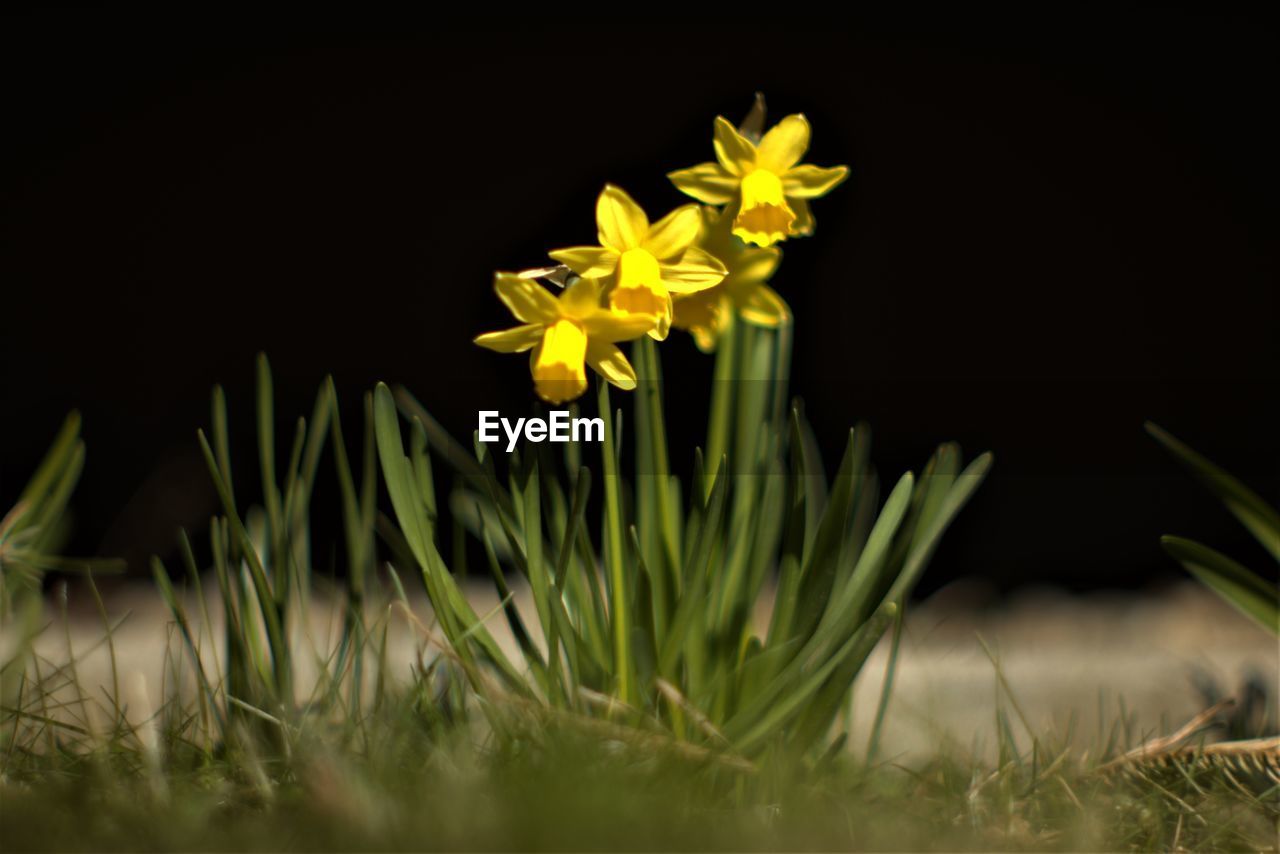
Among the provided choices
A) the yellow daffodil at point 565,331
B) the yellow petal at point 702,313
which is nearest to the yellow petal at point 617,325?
the yellow daffodil at point 565,331

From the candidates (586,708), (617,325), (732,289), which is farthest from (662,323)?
(586,708)

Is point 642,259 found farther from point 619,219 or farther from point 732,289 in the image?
point 732,289

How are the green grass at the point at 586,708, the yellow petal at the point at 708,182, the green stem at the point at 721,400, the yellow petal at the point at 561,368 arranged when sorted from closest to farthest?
the green grass at the point at 586,708 < the yellow petal at the point at 561,368 < the yellow petal at the point at 708,182 < the green stem at the point at 721,400

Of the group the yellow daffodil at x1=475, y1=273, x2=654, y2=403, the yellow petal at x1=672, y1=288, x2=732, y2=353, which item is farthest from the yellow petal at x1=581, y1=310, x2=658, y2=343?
the yellow petal at x1=672, y1=288, x2=732, y2=353

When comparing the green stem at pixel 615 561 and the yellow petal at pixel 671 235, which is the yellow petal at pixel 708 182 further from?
the green stem at pixel 615 561

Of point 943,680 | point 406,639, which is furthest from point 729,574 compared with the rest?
point 406,639

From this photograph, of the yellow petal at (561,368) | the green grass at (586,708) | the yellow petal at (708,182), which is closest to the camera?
the green grass at (586,708)

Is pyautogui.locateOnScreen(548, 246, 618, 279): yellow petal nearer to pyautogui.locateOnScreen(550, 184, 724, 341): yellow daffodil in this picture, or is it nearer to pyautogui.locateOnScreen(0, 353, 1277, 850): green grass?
pyautogui.locateOnScreen(550, 184, 724, 341): yellow daffodil

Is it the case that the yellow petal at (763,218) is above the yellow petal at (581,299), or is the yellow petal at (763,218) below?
above

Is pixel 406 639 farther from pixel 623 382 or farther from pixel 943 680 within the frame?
pixel 623 382
